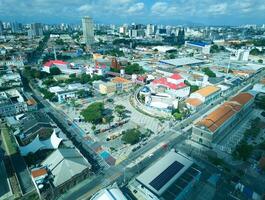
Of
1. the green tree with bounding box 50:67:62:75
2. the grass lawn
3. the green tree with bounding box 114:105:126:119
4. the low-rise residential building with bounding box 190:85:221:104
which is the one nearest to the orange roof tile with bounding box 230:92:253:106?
the low-rise residential building with bounding box 190:85:221:104

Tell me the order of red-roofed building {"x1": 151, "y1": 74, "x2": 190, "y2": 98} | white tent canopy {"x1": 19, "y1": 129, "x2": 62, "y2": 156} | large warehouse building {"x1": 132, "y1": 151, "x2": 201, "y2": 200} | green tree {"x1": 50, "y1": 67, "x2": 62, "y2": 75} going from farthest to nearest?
green tree {"x1": 50, "y1": 67, "x2": 62, "y2": 75}
red-roofed building {"x1": 151, "y1": 74, "x2": 190, "y2": 98}
white tent canopy {"x1": 19, "y1": 129, "x2": 62, "y2": 156}
large warehouse building {"x1": 132, "y1": 151, "x2": 201, "y2": 200}

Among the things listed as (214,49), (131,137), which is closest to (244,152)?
(131,137)

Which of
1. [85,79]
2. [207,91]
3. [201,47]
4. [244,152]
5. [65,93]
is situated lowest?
[244,152]

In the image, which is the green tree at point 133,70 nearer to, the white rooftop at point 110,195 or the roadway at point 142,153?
the roadway at point 142,153

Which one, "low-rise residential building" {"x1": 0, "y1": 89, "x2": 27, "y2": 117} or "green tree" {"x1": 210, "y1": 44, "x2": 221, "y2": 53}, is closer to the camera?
"low-rise residential building" {"x1": 0, "y1": 89, "x2": 27, "y2": 117}

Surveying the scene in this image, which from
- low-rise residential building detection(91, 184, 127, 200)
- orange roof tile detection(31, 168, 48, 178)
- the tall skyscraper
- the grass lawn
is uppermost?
the tall skyscraper

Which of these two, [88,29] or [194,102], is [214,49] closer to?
[88,29]

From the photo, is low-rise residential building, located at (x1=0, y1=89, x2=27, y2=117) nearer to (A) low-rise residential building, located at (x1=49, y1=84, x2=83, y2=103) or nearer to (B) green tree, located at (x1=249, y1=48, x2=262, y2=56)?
(A) low-rise residential building, located at (x1=49, y1=84, x2=83, y2=103)
